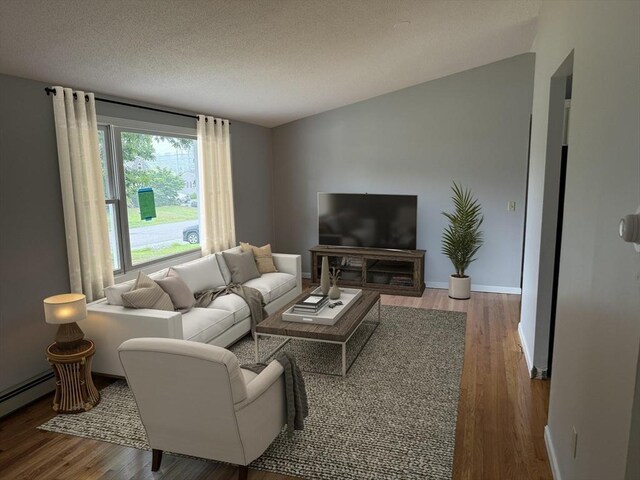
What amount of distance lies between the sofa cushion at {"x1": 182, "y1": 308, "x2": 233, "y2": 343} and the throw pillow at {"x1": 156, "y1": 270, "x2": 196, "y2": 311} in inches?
3.8

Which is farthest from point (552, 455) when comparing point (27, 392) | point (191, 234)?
point (191, 234)

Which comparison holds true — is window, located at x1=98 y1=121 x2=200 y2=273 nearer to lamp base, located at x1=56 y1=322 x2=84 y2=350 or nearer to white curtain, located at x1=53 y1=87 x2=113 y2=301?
white curtain, located at x1=53 y1=87 x2=113 y2=301

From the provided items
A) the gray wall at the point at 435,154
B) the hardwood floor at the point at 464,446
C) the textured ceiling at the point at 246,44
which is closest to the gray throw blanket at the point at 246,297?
the hardwood floor at the point at 464,446

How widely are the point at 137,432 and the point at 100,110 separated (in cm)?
279

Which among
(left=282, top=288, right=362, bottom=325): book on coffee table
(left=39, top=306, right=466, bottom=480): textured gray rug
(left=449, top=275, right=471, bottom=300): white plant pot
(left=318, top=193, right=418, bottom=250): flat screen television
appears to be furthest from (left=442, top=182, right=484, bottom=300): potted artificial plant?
(left=282, top=288, right=362, bottom=325): book on coffee table

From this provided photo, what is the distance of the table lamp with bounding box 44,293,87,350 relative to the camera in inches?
129

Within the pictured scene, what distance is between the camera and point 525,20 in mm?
4465

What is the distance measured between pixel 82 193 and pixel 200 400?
2.33 meters

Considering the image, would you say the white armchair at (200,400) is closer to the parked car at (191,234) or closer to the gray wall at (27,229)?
the gray wall at (27,229)

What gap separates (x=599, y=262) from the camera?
1.89 metres

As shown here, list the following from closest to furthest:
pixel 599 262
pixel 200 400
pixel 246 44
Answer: pixel 599 262 < pixel 200 400 < pixel 246 44

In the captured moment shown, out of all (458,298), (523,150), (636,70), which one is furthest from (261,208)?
(636,70)

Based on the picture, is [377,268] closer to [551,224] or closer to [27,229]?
[551,224]

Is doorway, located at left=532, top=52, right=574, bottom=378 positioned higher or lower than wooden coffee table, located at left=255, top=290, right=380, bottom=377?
higher
